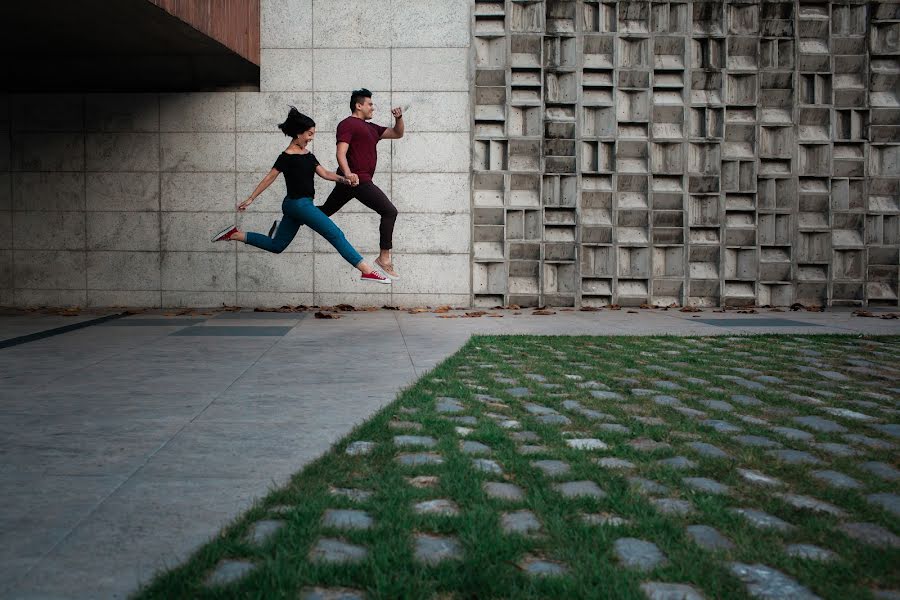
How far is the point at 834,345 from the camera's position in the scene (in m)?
7.72

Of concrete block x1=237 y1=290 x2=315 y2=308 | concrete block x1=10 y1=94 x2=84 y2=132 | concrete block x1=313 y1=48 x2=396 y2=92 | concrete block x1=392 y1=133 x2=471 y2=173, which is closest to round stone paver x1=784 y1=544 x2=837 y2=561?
concrete block x1=392 y1=133 x2=471 y2=173

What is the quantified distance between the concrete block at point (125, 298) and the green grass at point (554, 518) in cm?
863

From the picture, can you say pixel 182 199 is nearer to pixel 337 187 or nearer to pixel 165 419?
pixel 337 187

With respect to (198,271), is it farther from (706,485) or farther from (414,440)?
(706,485)

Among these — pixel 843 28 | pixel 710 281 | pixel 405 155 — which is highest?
pixel 843 28

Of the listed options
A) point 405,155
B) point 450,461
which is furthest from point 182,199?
point 450,461

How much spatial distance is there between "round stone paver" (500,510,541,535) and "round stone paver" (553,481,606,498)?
24 centimetres

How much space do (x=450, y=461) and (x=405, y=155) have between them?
31.1 ft

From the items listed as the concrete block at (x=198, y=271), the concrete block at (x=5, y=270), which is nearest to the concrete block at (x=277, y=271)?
the concrete block at (x=198, y=271)

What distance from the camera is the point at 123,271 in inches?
492

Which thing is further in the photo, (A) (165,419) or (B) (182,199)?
(B) (182,199)

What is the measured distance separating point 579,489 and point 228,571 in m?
1.36

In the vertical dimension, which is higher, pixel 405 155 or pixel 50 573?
pixel 405 155

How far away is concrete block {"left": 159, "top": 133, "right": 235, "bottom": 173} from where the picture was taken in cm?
1239
